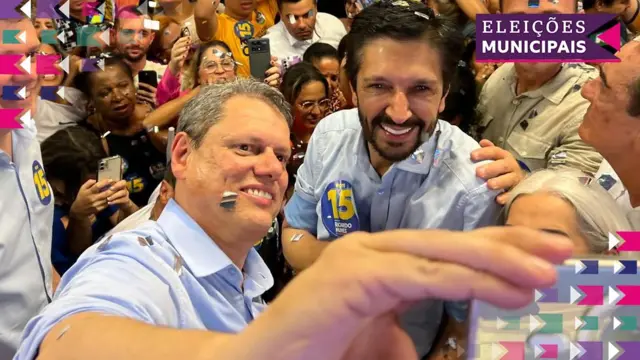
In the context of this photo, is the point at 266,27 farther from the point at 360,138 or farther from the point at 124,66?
the point at 360,138

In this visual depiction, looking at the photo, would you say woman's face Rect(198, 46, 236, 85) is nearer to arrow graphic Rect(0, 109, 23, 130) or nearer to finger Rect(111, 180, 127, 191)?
finger Rect(111, 180, 127, 191)

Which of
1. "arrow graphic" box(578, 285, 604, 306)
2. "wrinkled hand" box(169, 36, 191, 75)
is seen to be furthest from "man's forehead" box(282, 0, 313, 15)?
"arrow graphic" box(578, 285, 604, 306)

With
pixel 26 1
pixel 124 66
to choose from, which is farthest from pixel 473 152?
pixel 124 66

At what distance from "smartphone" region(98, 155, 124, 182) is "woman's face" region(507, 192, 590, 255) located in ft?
2.97

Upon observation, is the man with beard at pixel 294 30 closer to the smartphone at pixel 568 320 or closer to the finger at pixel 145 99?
the finger at pixel 145 99

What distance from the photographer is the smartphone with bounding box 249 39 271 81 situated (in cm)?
171

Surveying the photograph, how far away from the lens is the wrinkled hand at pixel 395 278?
0.22 m

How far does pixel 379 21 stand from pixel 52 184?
797 mm

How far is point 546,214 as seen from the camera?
0.58 m

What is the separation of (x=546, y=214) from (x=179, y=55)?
135cm

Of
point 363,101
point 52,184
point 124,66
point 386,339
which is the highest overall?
point 386,339

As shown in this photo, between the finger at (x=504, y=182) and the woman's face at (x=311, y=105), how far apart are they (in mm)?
797

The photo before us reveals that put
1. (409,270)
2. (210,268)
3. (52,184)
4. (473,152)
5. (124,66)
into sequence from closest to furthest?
(409,270), (210,268), (473,152), (52,184), (124,66)

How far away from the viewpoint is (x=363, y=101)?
0.89 m
